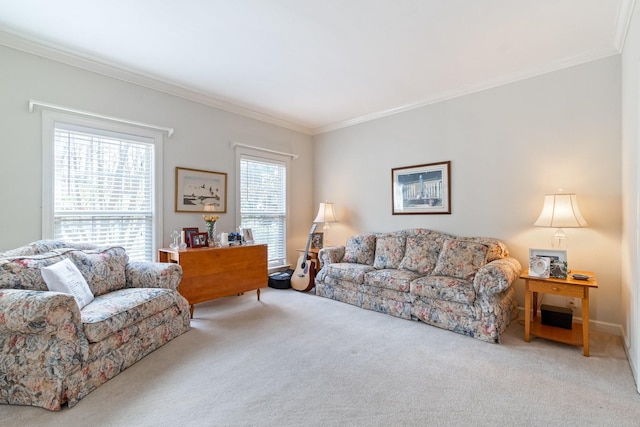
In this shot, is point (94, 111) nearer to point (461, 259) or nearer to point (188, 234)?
point (188, 234)

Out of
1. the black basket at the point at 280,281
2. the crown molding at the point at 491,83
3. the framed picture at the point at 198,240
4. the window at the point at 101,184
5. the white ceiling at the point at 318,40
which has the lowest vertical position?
the black basket at the point at 280,281

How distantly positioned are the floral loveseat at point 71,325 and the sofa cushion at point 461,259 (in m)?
2.71

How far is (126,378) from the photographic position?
2059 mm

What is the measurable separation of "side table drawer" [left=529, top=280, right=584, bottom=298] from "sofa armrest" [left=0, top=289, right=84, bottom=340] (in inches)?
135

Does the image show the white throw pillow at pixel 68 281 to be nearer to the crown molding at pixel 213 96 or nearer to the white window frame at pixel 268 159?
the crown molding at pixel 213 96

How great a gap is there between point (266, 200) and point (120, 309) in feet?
9.05

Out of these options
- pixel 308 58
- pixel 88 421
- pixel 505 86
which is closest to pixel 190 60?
pixel 308 58

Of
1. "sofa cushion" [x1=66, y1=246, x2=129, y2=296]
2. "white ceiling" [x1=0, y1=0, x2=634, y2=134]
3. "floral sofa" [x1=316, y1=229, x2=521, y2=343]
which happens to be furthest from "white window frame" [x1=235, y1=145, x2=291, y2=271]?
"sofa cushion" [x1=66, y1=246, x2=129, y2=296]

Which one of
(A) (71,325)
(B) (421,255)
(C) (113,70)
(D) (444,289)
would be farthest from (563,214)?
(C) (113,70)

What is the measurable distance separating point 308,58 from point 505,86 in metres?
2.23

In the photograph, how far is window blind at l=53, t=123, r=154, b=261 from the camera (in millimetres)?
2906

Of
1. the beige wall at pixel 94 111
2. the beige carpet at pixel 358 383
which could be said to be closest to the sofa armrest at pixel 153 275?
the beige carpet at pixel 358 383

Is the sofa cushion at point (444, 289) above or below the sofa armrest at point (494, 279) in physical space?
below

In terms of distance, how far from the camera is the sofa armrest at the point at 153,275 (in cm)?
271
